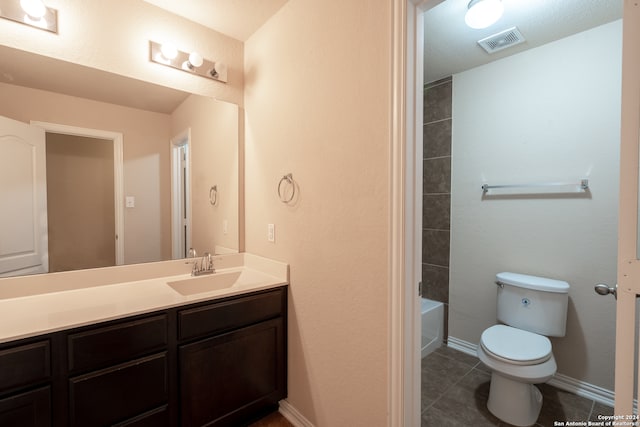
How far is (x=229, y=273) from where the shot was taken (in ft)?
6.19

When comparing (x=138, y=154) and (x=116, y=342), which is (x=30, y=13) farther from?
(x=116, y=342)

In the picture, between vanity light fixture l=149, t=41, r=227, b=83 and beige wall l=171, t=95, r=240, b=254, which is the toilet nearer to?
beige wall l=171, t=95, r=240, b=254

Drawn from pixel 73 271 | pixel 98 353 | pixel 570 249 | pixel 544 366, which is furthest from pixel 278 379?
pixel 570 249

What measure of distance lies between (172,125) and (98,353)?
4.39 ft

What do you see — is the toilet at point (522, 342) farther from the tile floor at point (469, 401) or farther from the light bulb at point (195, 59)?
the light bulb at point (195, 59)

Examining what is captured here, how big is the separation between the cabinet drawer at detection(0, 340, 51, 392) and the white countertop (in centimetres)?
5

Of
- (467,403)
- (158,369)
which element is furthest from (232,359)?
(467,403)

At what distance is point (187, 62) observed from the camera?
179cm

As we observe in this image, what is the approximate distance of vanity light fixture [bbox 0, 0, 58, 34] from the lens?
4.27 feet

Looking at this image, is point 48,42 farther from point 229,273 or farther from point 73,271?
point 229,273

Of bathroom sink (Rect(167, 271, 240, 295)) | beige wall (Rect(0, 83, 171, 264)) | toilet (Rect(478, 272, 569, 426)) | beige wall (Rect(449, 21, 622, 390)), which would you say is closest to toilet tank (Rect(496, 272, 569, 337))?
toilet (Rect(478, 272, 569, 426))

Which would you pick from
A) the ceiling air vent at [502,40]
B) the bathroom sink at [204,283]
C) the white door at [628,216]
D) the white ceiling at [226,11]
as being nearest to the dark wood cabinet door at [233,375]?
the bathroom sink at [204,283]

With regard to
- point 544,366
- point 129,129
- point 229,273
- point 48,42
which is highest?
point 48,42

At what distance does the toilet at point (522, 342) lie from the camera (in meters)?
1.61
